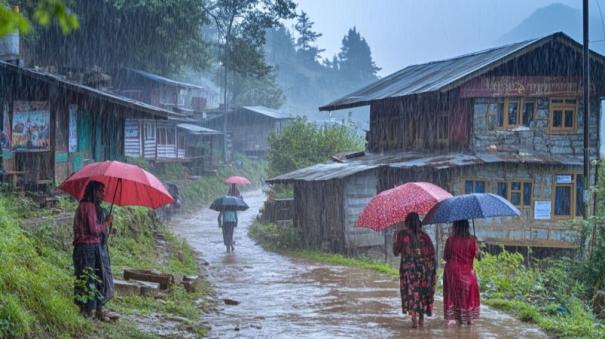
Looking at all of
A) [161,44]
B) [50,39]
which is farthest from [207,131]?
[50,39]

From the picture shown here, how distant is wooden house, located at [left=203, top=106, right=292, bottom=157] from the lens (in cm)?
5378

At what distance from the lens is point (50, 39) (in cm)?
3944

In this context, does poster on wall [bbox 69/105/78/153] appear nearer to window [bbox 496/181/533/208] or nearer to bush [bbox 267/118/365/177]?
window [bbox 496/181/533/208]

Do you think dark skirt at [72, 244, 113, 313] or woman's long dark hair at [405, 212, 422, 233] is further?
woman's long dark hair at [405, 212, 422, 233]

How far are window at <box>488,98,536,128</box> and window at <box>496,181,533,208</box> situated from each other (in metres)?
1.91

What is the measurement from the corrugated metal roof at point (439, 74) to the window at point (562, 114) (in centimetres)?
179

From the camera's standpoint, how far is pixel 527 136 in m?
22.3

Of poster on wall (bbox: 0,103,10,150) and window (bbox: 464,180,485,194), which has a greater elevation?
poster on wall (bbox: 0,103,10,150)

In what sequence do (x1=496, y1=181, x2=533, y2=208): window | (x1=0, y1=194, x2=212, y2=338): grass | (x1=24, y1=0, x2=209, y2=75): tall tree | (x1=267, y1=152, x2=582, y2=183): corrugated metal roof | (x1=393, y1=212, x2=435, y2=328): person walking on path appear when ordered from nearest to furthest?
(x1=0, y1=194, x2=212, y2=338): grass < (x1=393, y1=212, x2=435, y2=328): person walking on path < (x1=267, y1=152, x2=582, y2=183): corrugated metal roof < (x1=496, y1=181, x2=533, y2=208): window < (x1=24, y1=0, x2=209, y2=75): tall tree

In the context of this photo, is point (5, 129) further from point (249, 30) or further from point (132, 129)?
point (249, 30)

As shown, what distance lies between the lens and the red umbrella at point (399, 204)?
30.3 ft

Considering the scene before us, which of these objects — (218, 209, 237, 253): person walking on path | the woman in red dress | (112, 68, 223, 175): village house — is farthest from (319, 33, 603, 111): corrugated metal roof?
the woman in red dress

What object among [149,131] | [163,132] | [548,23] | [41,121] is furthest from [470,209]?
[548,23]

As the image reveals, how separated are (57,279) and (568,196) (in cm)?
1800
